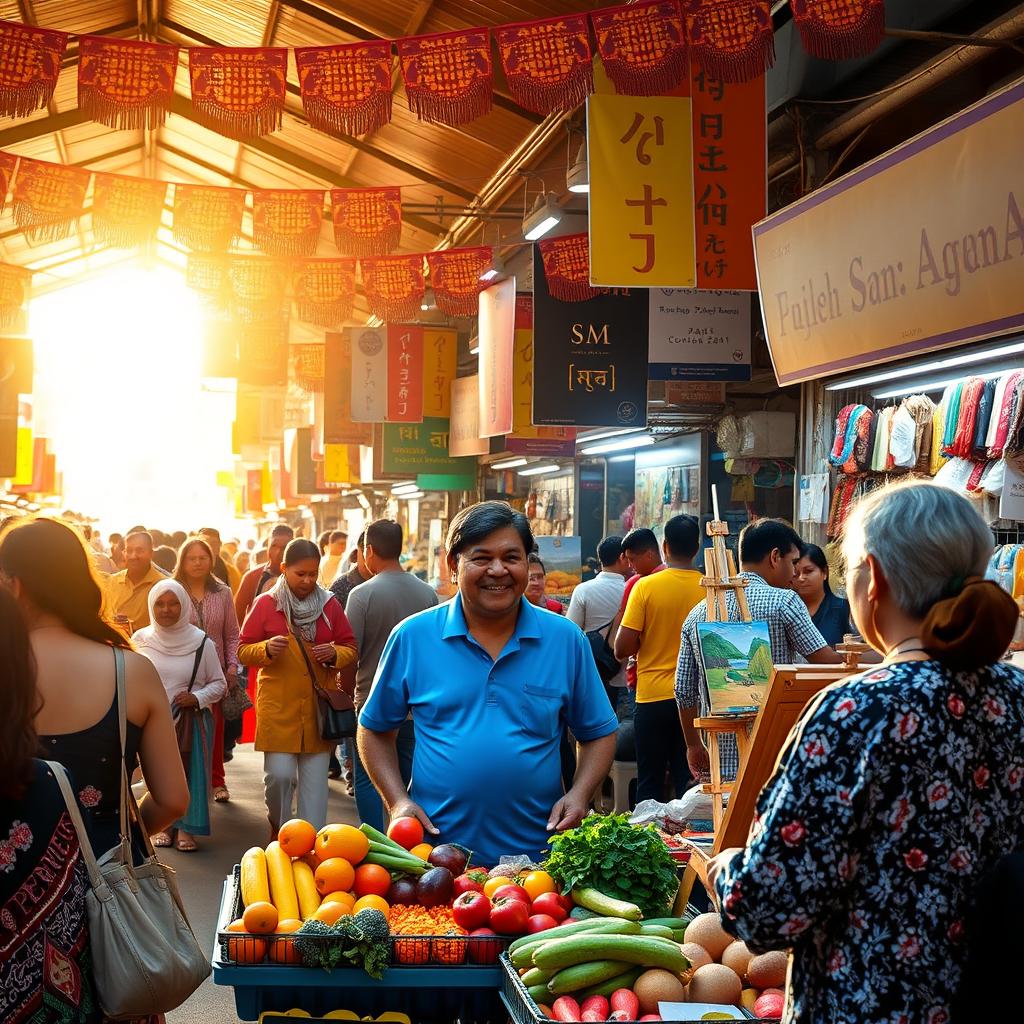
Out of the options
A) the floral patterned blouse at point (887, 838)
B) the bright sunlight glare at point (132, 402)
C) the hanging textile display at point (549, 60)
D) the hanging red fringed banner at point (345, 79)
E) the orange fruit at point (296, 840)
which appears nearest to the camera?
the floral patterned blouse at point (887, 838)

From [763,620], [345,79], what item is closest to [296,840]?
[763,620]

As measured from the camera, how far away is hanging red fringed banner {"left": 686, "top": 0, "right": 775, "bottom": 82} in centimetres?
627

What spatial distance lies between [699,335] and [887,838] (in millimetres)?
8035

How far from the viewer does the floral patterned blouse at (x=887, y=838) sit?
185 centimetres

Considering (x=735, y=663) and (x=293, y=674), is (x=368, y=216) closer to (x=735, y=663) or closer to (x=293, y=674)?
(x=293, y=674)

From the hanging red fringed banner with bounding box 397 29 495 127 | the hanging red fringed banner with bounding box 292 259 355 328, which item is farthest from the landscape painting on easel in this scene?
the hanging red fringed banner with bounding box 292 259 355 328

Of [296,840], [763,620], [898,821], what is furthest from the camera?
[763,620]

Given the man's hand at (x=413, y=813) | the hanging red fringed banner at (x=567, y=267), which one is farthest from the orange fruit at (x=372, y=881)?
the hanging red fringed banner at (x=567, y=267)

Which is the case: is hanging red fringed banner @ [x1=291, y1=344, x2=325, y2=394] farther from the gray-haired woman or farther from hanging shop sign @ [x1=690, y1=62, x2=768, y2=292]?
the gray-haired woman

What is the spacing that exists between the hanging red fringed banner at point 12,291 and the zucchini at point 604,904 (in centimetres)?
1415

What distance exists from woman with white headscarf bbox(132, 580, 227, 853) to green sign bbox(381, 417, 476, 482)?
358 inches

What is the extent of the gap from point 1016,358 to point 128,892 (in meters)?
5.45

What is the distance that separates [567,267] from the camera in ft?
32.5

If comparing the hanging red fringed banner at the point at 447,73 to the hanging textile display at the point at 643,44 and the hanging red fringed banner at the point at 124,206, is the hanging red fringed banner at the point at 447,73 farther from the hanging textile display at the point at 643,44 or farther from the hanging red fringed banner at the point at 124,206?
the hanging red fringed banner at the point at 124,206
